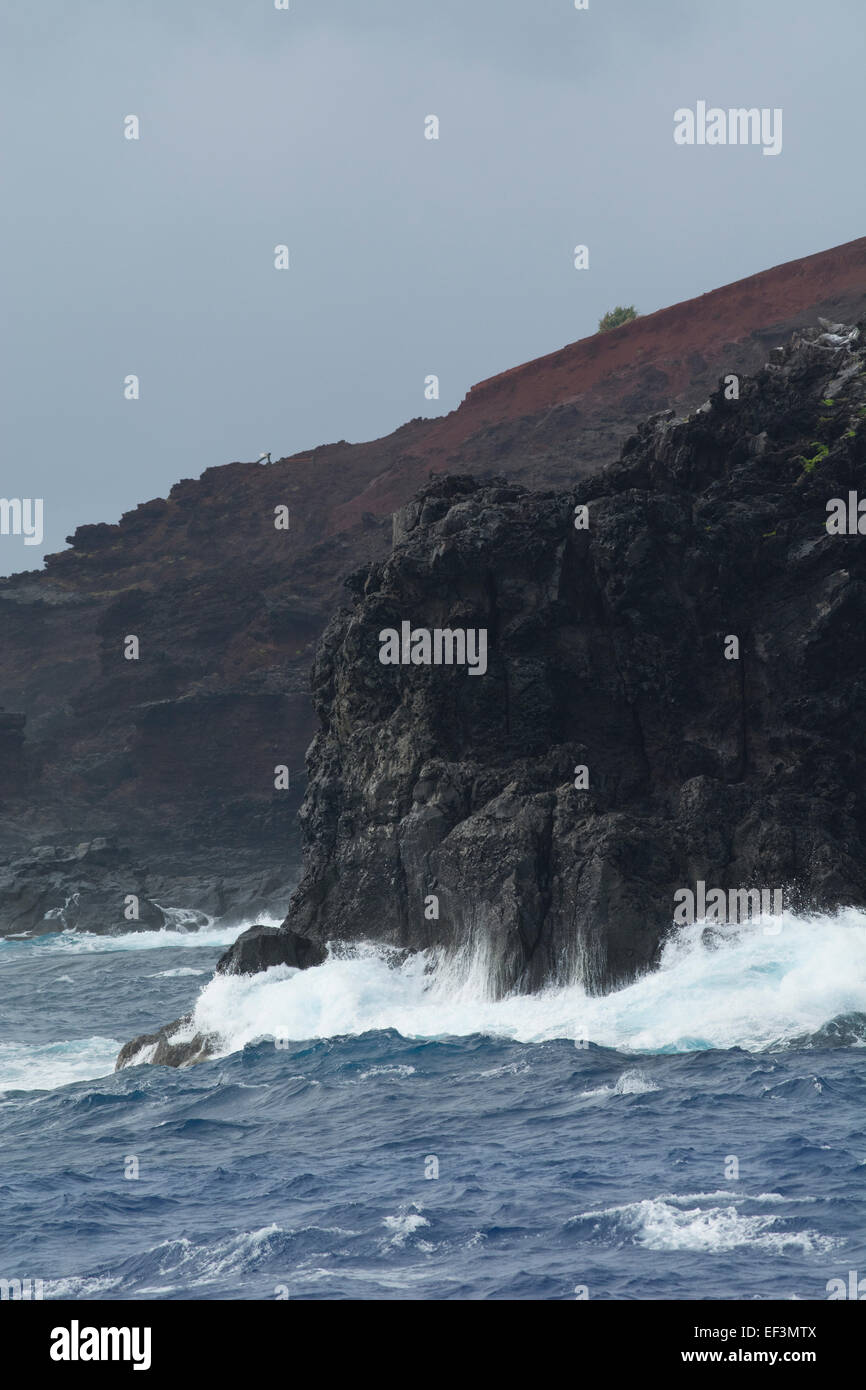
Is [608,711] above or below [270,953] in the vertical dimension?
above

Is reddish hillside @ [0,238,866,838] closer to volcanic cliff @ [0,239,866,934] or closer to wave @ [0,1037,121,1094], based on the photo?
volcanic cliff @ [0,239,866,934]

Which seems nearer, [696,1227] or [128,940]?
[696,1227]

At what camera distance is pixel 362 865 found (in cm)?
3838

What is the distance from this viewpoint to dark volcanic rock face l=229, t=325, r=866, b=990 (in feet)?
110

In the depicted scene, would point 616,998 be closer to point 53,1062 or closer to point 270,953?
Answer: point 270,953

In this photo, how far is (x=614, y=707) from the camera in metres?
38.6

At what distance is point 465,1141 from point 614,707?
1670 centimetres

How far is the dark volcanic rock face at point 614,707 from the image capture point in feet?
110

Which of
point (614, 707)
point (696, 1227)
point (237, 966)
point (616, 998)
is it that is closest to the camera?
point (696, 1227)

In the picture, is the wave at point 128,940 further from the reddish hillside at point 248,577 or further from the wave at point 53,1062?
the wave at point 53,1062

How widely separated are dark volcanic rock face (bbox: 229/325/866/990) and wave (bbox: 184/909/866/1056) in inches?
36.8

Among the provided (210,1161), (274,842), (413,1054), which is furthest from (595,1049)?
(274,842)

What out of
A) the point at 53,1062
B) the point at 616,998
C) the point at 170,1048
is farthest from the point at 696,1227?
the point at 53,1062
